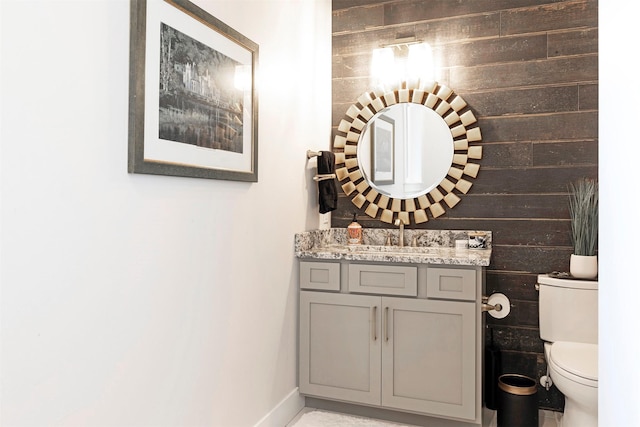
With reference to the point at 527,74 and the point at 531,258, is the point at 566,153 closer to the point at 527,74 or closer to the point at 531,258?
the point at 527,74

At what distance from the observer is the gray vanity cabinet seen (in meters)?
2.43

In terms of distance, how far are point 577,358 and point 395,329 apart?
828 millimetres

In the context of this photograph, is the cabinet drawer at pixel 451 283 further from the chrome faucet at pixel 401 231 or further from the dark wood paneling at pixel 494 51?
the dark wood paneling at pixel 494 51

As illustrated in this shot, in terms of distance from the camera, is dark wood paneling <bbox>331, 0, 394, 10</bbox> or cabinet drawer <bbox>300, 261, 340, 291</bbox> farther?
A: dark wood paneling <bbox>331, 0, 394, 10</bbox>

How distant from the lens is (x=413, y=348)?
2508 mm

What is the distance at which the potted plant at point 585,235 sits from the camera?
8.36 feet

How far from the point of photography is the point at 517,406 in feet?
8.07

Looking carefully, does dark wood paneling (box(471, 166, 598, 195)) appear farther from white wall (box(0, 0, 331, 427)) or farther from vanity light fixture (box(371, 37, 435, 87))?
white wall (box(0, 0, 331, 427))

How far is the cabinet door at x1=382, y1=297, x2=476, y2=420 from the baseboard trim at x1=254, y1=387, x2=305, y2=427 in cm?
48

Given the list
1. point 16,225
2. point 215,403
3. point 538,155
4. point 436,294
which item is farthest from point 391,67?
point 16,225

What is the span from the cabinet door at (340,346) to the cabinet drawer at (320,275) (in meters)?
0.04

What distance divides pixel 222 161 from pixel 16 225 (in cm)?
91
